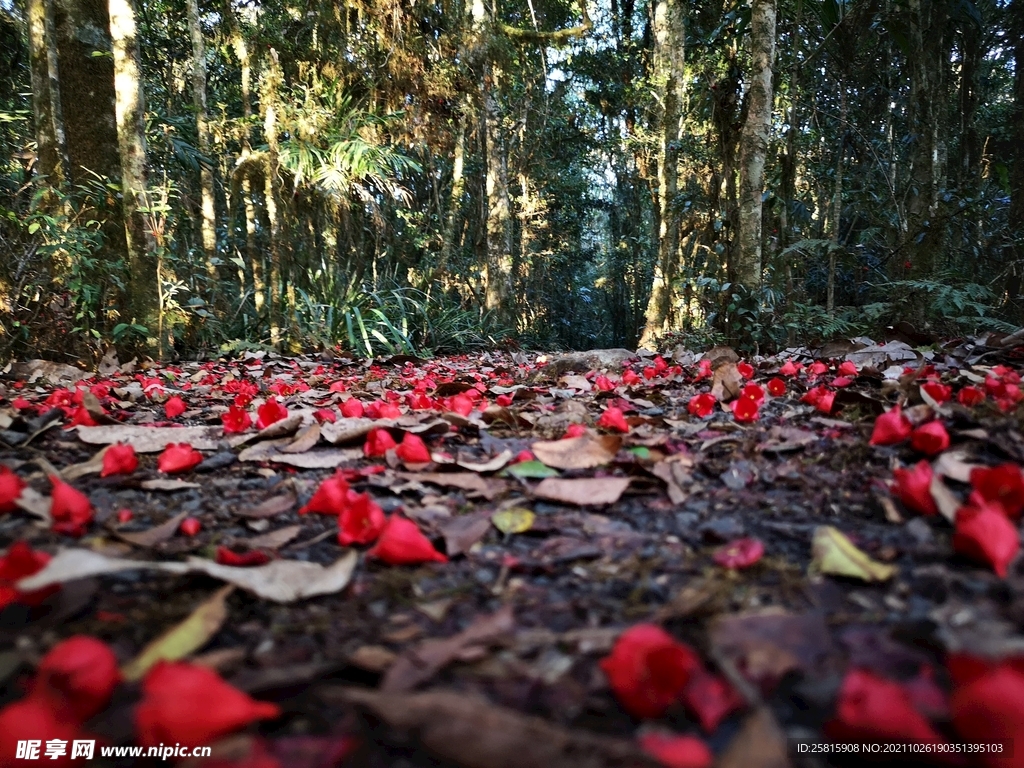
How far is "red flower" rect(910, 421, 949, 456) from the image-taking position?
1.42m

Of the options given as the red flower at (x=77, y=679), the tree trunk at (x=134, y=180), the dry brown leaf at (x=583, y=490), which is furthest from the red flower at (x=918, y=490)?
the tree trunk at (x=134, y=180)

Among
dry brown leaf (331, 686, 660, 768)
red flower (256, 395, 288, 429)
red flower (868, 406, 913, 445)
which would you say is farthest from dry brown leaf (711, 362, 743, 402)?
dry brown leaf (331, 686, 660, 768)

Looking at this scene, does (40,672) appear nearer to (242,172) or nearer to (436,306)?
(242,172)

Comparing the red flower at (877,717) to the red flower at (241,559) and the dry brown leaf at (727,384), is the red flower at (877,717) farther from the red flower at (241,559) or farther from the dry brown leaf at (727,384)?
the dry brown leaf at (727,384)

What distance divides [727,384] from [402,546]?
168 cm

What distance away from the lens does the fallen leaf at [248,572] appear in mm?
822

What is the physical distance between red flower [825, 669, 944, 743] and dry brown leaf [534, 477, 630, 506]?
736 mm

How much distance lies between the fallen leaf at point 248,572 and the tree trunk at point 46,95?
5110 mm

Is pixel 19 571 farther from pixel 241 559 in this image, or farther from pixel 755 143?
pixel 755 143

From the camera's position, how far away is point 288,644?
842 mm

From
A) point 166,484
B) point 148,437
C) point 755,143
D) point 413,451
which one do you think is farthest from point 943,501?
point 755,143

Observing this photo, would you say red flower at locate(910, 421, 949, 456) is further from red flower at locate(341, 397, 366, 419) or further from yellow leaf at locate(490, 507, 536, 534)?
red flower at locate(341, 397, 366, 419)

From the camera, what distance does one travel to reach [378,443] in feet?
5.69

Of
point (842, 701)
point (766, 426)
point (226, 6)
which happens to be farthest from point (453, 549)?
point (226, 6)
